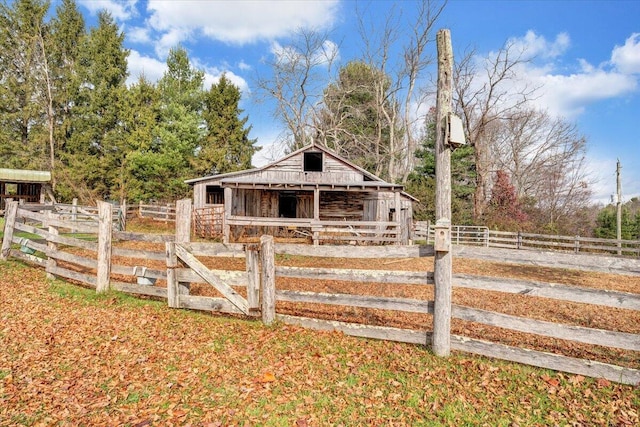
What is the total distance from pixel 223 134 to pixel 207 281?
32987mm

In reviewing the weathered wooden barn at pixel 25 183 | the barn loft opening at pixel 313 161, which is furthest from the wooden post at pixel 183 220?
the weathered wooden barn at pixel 25 183

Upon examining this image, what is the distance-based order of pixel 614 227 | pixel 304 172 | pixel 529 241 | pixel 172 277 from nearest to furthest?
pixel 172 277, pixel 529 241, pixel 304 172, pixel 614 227

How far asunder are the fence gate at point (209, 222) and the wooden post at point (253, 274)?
14901mm

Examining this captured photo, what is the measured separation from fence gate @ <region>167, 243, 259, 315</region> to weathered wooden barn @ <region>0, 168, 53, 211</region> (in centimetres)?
2852

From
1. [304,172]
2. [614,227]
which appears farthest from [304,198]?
[614,227]

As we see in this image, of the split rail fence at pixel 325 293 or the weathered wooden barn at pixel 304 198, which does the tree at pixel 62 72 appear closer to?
the weathered wooden barn at pixel 304 198

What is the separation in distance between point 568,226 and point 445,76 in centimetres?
3059

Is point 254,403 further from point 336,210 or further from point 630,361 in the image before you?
point 336,210

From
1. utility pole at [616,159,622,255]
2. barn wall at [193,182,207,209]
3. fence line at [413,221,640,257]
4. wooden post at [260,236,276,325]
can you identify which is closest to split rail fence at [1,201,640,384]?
wooden post at [260,236,276,325]

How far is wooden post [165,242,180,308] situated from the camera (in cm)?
664

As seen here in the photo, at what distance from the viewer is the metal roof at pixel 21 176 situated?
2600 centimetres

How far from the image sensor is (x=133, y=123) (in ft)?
117

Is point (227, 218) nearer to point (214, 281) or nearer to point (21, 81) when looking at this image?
point (214, 281)

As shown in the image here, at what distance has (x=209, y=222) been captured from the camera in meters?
21.2
